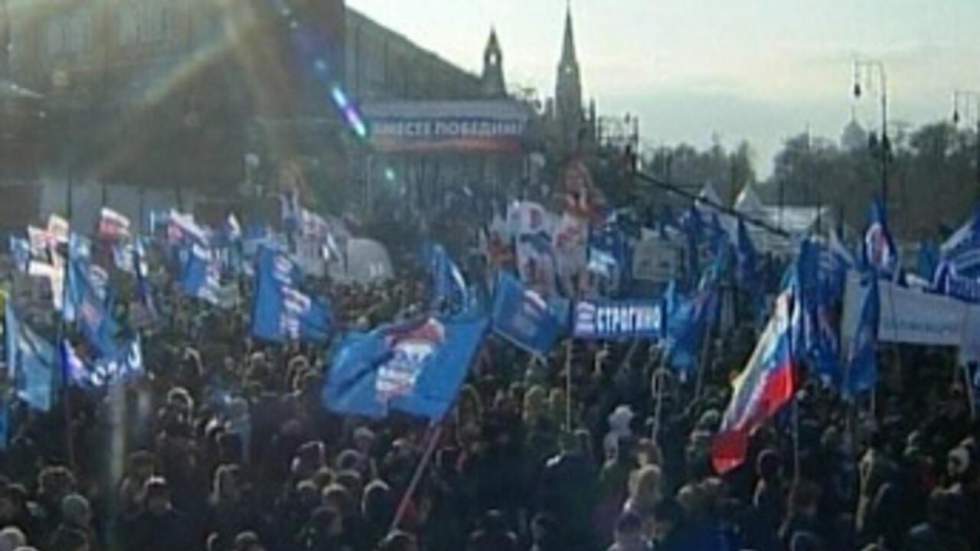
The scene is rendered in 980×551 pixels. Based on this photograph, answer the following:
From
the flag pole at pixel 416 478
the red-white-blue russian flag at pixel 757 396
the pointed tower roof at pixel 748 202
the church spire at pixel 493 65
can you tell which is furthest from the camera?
the church spire at pixel 493 65

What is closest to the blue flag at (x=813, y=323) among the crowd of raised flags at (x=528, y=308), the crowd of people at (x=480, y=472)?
the crowd of raised flags at (x=528, y=308)

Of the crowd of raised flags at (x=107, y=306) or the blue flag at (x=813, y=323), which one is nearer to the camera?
the blue flag at (x=813, y=323)

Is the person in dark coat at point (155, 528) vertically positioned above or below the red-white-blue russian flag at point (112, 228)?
below

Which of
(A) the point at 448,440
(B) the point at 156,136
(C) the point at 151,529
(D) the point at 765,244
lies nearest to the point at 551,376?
(A) the point at 448,440

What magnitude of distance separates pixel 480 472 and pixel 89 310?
5.36 m

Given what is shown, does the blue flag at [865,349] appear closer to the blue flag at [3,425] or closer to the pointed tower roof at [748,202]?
the blue flag at [3,425]

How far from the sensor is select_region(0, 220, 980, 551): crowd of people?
10.4 m

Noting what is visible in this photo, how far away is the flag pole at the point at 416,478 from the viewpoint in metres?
11.0

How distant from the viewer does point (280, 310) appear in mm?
19109

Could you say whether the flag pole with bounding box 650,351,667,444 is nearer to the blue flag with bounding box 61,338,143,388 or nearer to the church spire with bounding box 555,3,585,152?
the blue flag with bounding box 61,338,143,388

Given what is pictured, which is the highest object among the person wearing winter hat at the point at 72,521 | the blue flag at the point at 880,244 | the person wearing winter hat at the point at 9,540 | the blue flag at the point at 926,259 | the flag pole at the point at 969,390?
the blue flag at the point at 880,244

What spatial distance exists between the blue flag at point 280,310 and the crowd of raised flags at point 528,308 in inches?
0.7

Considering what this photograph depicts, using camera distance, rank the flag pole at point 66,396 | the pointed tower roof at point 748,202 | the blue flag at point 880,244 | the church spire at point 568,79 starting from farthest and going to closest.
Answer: the church spire at point 568,79 → the pointed tower roof at point 748,202 → the blue flag at point 880,244 → the flag pole at point 66,396

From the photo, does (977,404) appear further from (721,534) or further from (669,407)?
(721,534)
